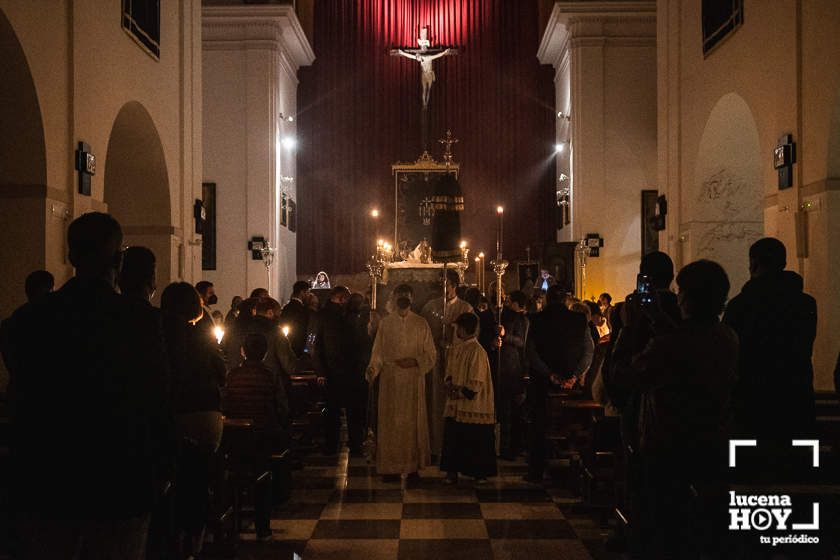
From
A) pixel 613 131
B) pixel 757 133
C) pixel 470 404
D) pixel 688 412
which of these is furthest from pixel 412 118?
pixel 688 412

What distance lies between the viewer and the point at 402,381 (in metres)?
8.95

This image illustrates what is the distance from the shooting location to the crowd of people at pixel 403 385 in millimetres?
2992

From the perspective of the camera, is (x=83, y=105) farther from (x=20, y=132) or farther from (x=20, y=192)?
(x=20, y=192)

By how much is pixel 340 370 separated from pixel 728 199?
6.27 m

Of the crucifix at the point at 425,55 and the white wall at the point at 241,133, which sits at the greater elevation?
the crucifix at the point at 425,55

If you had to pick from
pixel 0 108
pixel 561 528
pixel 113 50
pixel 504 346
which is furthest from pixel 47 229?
pixel 561 528

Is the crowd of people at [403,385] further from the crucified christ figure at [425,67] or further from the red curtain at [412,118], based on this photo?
the red curtain at [412,118]

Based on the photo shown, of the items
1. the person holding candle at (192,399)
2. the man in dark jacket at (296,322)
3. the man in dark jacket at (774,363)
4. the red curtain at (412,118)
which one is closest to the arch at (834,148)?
the man in dark jacket at (774,363)

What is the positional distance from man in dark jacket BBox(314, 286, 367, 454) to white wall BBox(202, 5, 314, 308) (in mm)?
9552

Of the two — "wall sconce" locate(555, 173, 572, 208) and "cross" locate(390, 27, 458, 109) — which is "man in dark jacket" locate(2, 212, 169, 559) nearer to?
"wall sconce" locate(555, 173, 572, 208)

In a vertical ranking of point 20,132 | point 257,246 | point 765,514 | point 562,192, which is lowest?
point 765,514

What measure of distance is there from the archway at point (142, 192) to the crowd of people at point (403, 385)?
3483 mm

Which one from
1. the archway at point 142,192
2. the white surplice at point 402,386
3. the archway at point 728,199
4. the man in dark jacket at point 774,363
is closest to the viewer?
the man in dark jacket at point 774,363

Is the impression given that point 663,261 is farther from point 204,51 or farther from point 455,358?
point 204,51
